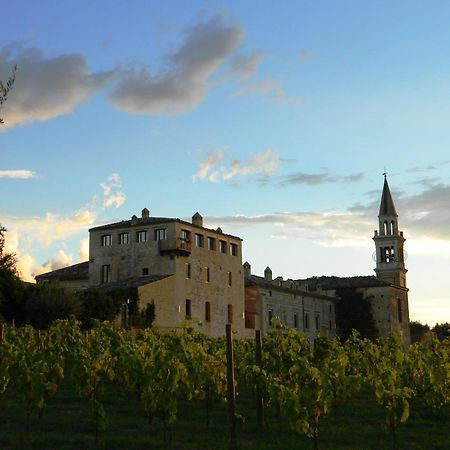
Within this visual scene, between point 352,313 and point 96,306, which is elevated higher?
point 352,313

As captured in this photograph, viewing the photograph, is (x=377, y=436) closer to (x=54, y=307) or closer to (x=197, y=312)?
(x=54, y=307)

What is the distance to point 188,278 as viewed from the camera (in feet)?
157

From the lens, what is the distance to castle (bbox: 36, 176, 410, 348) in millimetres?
46219

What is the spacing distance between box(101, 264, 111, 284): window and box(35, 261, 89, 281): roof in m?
1.78

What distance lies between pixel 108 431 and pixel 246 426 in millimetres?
2833

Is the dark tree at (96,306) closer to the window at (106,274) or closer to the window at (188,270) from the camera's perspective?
the window at (188,270)

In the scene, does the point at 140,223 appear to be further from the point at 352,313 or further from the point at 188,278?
the point at 352,313

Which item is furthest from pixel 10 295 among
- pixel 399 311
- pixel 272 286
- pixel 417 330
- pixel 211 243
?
pixel 417 330

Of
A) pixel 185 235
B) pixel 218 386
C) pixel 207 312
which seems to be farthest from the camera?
pixel 207 312

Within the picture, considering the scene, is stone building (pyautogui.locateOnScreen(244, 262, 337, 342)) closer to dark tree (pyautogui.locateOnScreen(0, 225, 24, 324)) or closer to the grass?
dark tree (pyautogui.locateOnScreen(0, 225, 24, 324))

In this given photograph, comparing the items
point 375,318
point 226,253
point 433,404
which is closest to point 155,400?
point 433,404

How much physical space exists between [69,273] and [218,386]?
124 feet

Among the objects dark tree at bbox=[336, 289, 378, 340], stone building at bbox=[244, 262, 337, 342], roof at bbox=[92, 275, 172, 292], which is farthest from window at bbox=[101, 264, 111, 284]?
dark tree at bbox=[336, 289, 378, 340]

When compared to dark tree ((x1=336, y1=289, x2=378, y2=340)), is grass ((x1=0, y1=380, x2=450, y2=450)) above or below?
below
